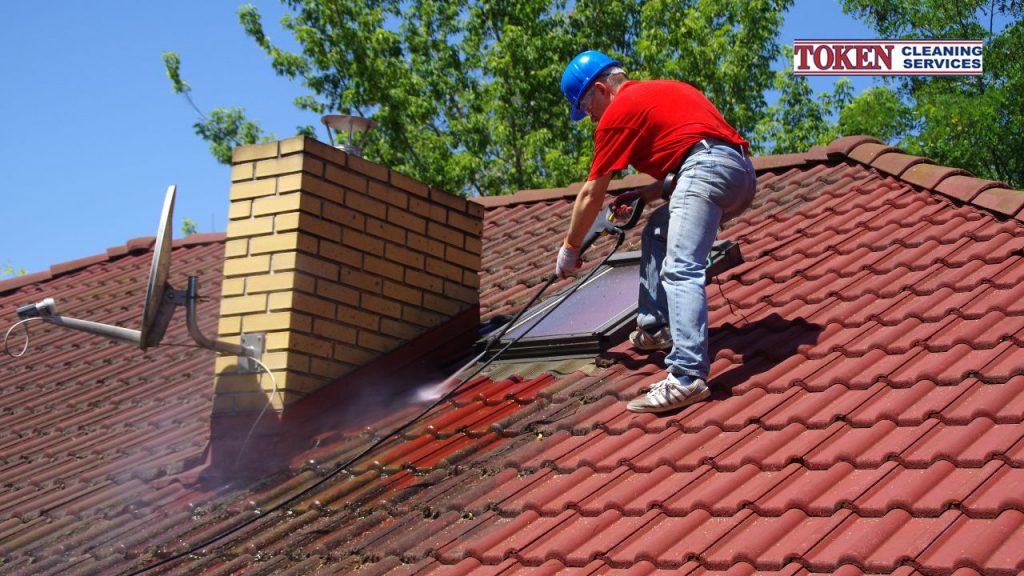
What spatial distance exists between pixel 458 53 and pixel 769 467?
22.6 metres

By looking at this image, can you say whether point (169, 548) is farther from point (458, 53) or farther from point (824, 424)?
point (458, 53)

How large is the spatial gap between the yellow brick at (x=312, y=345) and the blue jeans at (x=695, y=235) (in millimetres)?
1932

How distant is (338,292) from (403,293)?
0.53m

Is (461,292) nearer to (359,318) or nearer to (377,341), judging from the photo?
(377,341)

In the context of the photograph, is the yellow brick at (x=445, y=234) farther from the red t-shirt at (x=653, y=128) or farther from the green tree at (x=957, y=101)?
the green tree at (x=957, y=101)

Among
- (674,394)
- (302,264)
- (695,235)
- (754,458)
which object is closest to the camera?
(754,458)

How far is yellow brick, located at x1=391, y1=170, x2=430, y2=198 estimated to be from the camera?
677 centimetres

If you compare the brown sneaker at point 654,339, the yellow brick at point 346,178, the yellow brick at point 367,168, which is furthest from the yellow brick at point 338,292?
the brown sneaker at point 654,339

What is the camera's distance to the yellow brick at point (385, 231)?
6.57 m

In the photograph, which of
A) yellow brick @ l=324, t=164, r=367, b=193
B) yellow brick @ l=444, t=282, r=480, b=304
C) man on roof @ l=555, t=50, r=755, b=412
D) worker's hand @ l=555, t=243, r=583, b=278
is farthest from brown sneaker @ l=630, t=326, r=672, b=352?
yellow brick @ l=324, t=164, r=367, b=193

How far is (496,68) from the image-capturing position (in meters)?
24.1

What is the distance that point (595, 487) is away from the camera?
4.46m

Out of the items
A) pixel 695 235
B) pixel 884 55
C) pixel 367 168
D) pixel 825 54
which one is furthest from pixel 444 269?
pixel 884 55

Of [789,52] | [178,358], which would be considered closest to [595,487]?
[178,358]
